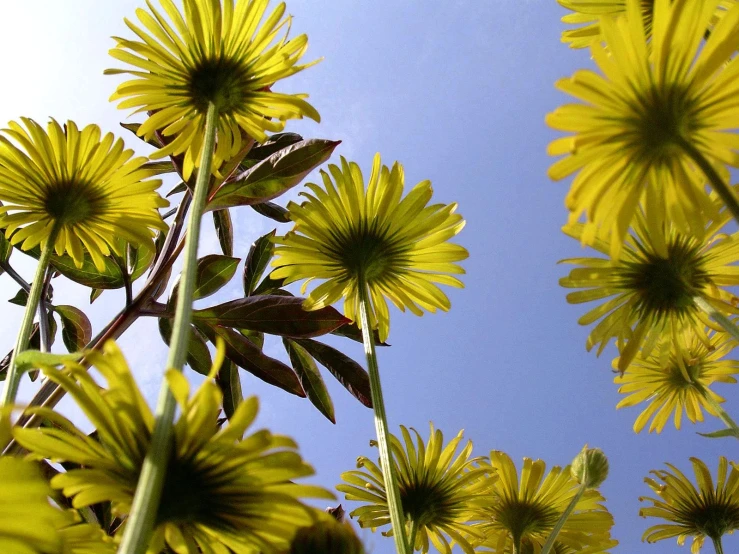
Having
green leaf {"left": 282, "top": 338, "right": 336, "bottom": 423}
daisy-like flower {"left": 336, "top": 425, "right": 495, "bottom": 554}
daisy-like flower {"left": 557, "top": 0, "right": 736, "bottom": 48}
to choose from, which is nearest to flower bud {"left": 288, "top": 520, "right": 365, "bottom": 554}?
daisy-like flower {"left": 336, "top": 425, "right": 495, "bottom": 554}

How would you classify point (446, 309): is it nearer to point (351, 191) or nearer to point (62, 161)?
point (351, 191)

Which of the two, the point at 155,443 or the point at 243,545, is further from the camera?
the point at 243,545

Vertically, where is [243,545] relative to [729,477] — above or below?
below

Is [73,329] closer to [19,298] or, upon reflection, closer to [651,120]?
[19,298]

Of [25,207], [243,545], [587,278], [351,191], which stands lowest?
[243,545]

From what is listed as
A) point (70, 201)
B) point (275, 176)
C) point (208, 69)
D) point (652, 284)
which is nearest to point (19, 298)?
point (70, 201)

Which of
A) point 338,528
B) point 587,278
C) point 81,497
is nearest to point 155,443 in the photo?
point 81,497

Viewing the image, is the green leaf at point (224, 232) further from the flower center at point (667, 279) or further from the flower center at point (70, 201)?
the flower center at point (667, 279)
